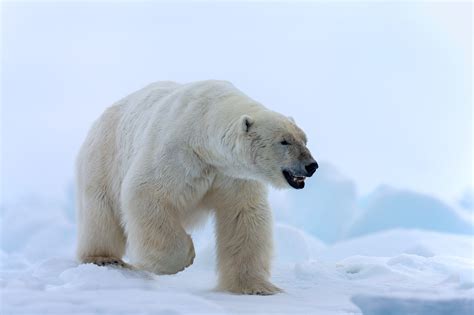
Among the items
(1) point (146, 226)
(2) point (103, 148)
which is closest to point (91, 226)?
(2) point (103, 148)

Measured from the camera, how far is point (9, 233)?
1005 centimetres

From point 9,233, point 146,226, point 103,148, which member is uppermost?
point 9,233

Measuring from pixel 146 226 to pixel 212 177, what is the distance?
0.50 metres

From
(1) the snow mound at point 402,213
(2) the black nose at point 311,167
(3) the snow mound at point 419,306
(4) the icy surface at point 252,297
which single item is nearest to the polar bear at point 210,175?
(2) the black nose at point 311,167

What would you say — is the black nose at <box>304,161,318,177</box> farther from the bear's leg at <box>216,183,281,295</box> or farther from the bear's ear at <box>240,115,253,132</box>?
the bear's leg at <box>216,183,281,295</box>

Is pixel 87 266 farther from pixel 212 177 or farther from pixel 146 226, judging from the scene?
pixel 212 177

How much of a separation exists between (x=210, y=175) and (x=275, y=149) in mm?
509

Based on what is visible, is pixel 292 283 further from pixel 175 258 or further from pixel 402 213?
pixel 402 213

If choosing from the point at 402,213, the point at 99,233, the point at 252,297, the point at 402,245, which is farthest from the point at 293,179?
the point at 402,213

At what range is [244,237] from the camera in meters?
4.17

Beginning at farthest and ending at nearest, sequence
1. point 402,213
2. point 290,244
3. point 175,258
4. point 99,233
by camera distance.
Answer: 1. point 402,213
2. point 290,244
3. point 99,233
4. point 175,258

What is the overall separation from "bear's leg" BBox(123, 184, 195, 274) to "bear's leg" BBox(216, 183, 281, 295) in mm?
318

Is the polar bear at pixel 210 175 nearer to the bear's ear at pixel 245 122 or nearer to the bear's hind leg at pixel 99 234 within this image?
the bear's ear at pixel 245 122

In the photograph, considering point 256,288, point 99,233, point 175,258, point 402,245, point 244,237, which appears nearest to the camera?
point 175,258
